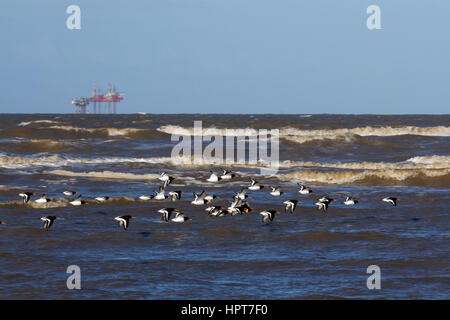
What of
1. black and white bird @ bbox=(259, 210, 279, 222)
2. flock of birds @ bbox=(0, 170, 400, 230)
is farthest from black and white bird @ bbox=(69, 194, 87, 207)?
black and white bird @ bbox=(259, 210, 279, 222)

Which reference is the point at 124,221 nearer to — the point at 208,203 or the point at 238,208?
the point at 238,208

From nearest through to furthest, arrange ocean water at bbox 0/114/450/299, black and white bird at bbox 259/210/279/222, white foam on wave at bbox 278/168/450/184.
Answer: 1. ocean water at bbox 0/114/450/299
2. black and white bird at bbox 259/210/279/222
3. white foam on wave at bbox 278/168/450/184

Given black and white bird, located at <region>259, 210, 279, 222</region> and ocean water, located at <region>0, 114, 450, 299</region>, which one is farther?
black and white bird, located at <region>259, 210, 279, 222</region>

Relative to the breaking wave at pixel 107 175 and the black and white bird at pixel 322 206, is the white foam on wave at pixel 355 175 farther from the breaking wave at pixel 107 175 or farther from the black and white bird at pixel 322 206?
the black and white bird at pixel 322 206

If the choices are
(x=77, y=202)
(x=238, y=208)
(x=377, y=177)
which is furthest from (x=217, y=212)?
(x=377, y=177)

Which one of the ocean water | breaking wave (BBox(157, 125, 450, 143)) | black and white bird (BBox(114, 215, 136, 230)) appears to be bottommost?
the ocean water

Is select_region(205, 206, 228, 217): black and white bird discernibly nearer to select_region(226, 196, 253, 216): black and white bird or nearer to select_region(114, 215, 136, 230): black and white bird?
select_region(226, 196, 253, 216): black and white bird

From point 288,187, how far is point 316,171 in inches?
169

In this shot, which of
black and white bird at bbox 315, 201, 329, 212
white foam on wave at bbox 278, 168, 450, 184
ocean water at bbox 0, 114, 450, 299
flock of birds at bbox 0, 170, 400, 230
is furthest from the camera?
white foam on wave at bbox 278, 168, 450, 184

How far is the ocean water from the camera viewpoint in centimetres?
1167

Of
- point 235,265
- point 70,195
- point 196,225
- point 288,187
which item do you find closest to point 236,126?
point 288,187

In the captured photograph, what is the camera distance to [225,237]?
15.6 m

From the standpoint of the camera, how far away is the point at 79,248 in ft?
47.1

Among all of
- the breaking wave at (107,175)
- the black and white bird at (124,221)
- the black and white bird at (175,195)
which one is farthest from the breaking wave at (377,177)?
the black and white bird at (124,221)
